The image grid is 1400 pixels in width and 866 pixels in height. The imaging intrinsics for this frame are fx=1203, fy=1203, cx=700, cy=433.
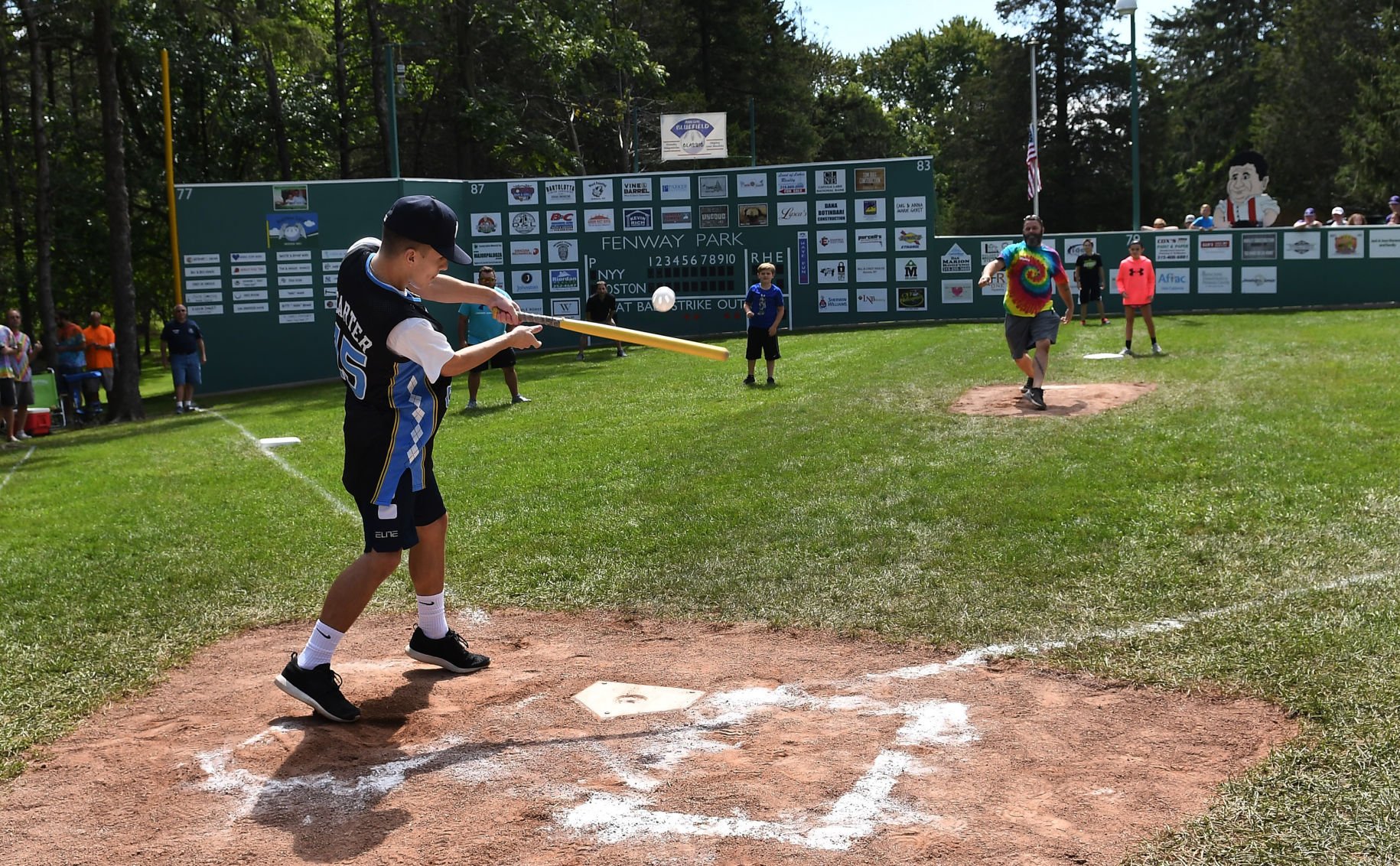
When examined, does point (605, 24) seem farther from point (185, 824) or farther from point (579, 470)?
point (185, 824)

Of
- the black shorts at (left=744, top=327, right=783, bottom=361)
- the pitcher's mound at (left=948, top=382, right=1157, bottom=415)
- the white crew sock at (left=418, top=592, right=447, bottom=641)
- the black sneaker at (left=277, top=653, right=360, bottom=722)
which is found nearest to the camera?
the black sneaker at (left=277, top=653, right=360, bottom=722)

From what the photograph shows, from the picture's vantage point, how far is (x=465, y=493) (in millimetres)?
10508

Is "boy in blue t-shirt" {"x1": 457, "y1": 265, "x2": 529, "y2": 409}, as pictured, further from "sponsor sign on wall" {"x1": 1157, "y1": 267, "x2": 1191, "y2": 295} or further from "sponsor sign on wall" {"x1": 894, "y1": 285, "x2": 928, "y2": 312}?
→ "sponsor sign on wall" {"x1": 1157, "y1": 267, "x2": 1191, "y2": 295}

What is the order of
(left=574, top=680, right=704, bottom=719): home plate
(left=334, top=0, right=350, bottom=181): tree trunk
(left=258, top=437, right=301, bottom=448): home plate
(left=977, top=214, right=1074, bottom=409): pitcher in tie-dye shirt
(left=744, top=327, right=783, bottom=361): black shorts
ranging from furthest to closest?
1. (left=334, top=0, right=350, bottom=181): tree trunk
2. (left=744, top=327, right=783, bottom=361): black shorts
3. (left=258, top=437, right=301, bottom=448): home plate
4. (left=977, top=214, right=1074, bottom=409): pitcher in tie-dye shirt
5. (left=574, top=680, right=704, bottom=719): home plate

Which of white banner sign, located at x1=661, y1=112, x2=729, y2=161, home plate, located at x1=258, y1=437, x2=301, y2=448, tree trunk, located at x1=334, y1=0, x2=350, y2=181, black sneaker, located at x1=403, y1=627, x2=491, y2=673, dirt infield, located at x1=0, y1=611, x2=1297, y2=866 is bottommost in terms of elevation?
dirt infield, located at x1=0, y1=611, x2=1297, y2=866

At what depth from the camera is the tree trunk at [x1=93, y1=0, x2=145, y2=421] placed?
866 inches

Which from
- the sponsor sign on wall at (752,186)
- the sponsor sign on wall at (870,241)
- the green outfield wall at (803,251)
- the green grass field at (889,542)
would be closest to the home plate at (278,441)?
the green grass field at (889,542)

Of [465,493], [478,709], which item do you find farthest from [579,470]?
[478,709]

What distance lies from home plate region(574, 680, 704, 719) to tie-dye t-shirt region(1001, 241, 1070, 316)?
911cm

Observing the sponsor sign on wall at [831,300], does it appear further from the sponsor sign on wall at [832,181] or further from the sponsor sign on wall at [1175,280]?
the sponsor sign on wall at [1175,280]

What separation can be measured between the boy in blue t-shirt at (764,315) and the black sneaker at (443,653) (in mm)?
11864

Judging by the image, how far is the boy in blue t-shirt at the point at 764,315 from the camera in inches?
681

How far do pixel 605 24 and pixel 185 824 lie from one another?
39245mm

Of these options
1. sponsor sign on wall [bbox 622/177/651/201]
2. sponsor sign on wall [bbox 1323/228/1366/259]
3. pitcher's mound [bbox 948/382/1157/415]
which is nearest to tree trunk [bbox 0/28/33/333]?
sponsor sign on wall [bbox 622/177/651/201]
